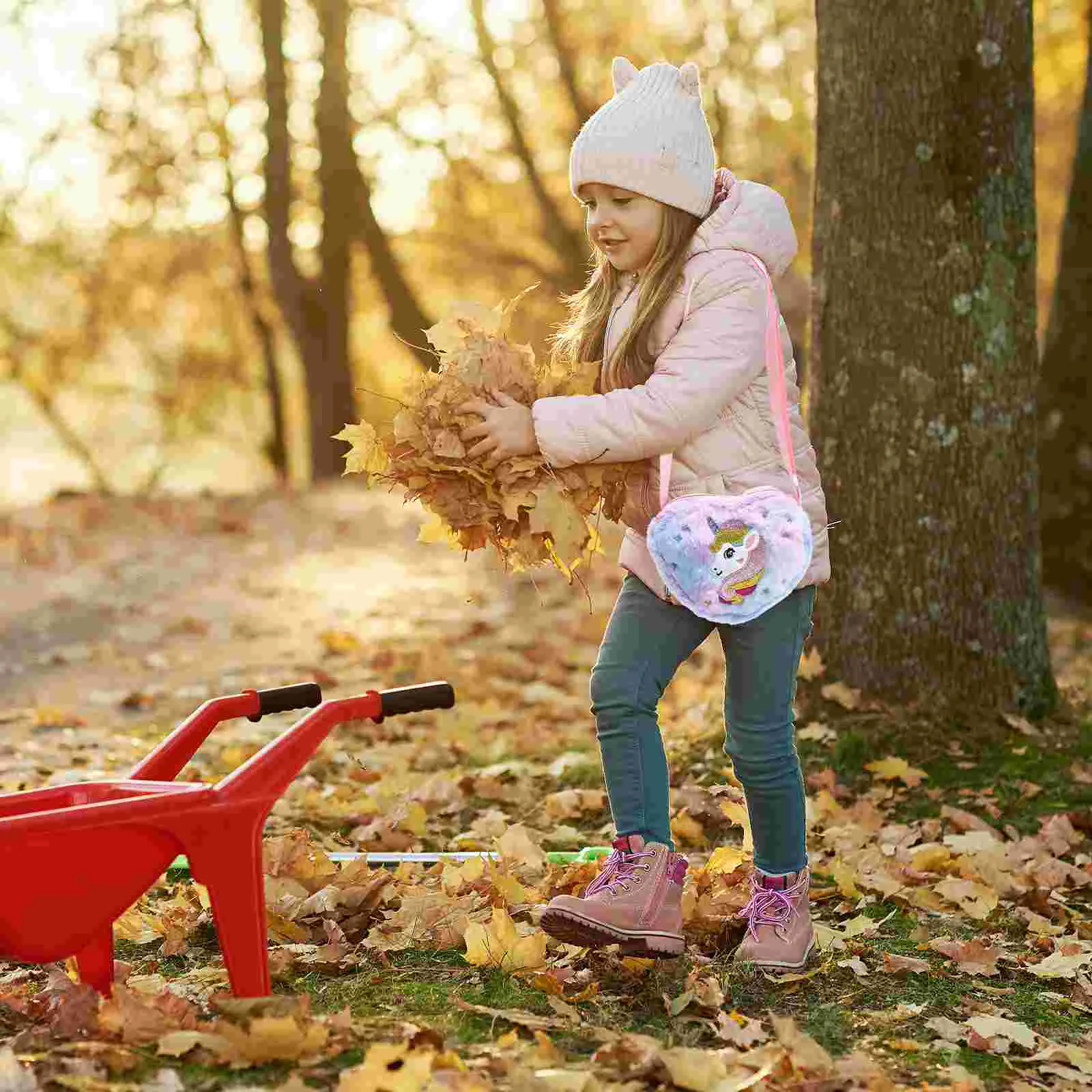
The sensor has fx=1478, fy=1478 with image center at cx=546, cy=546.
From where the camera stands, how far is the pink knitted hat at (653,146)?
3.11 metres

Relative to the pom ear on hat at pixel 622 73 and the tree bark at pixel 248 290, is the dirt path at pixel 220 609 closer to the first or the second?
the pom ear on hat at pixel 622 73

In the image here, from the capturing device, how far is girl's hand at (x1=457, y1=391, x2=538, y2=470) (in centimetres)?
308

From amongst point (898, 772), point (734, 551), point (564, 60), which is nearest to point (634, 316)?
point (734, 551)

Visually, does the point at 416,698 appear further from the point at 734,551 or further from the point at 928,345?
the point at 928,345

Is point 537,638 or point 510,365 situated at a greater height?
point 510,365

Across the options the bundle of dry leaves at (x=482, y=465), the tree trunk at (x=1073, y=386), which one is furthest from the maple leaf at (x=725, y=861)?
the tree trunk at (x=1073, y=386)

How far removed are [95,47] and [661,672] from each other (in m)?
14.2

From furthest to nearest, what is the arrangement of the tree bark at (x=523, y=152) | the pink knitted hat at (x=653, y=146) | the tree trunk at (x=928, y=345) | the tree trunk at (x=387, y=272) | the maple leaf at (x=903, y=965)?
the tree trunk at (x=387, y=272), the tree bark at (x=523, y=152), the tree trunk at (x=928, y=345), the maple leaf at (x=903, y=965), the pink knitted hat at (x=653, y=146)

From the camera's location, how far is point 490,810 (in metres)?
4.74

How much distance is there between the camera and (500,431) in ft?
10.1

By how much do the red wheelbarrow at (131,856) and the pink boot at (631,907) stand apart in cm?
67

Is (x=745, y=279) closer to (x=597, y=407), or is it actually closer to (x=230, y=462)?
(x=597, y=407)

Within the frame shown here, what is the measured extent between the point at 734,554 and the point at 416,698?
0.73 meters

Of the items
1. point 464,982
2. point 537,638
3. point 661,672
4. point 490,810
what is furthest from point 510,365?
point 537,638
